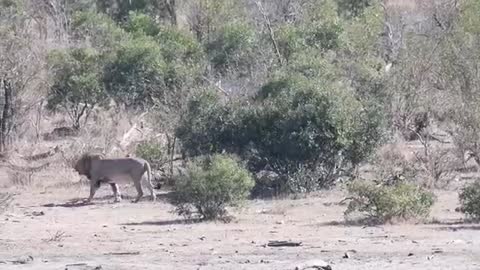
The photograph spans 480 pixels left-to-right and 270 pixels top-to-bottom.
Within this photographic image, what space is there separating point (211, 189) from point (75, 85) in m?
16.8

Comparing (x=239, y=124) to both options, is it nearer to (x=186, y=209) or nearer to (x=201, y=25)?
(x=186, y=209)

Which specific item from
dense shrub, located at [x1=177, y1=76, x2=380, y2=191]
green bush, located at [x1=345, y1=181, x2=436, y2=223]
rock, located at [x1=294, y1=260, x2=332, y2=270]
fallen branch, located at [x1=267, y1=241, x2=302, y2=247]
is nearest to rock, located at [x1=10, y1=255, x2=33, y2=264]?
fallen branch, located at [x1=267, y1=241, x2=302, y2=247]

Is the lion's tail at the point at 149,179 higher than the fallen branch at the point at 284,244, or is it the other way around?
the lion's tail at the point at 149,179

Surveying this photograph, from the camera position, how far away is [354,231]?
20078mm

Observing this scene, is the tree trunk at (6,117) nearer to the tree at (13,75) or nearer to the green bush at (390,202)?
the tree at (13,75)

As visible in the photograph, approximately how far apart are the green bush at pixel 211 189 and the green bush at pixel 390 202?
77.0 inches

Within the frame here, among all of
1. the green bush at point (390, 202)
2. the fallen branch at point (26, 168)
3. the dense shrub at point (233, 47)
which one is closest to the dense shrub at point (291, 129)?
the fallen branch at point (26, 168)

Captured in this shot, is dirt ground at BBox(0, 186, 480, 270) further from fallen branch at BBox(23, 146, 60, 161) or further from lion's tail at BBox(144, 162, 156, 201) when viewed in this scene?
fallen branch at BBox(23, 146, 60, 161)

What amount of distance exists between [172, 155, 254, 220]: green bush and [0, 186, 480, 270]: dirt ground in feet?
1.22

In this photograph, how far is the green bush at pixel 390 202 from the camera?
67.9ft

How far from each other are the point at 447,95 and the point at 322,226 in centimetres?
1308

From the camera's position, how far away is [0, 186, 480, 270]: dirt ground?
16719 mm

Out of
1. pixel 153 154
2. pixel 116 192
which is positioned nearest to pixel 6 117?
pixel 153 154

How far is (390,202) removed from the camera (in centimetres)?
2066
